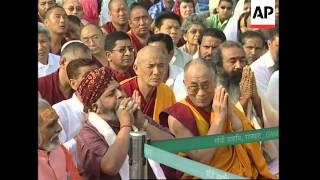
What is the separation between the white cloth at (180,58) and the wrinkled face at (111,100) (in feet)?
1.08

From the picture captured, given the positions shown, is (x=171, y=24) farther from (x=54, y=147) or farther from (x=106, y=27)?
(x=54, y=147)

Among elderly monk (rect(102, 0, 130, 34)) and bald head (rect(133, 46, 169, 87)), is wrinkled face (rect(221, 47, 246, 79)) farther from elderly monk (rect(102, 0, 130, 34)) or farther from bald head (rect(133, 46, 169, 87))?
elderly monk (rect(102, 0, 130, 34))

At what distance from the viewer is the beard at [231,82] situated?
384 cm

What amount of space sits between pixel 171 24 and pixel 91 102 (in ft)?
1.95

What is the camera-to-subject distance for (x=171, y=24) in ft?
12.2

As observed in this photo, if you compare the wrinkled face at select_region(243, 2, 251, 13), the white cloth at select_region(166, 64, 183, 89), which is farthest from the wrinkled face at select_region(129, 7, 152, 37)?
the wrinkled face at select_region(243, 2, 251, 13)

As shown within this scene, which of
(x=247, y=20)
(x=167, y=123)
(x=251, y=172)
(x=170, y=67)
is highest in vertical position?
(x=247, y=20)

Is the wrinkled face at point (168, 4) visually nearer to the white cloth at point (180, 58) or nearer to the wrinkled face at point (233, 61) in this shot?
the white cloth at point (180, 58)

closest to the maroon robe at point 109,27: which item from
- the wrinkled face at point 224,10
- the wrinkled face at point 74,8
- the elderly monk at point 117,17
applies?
the elderly monk at point 117,17

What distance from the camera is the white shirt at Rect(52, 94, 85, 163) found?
3.49 metres

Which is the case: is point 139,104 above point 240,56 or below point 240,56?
below

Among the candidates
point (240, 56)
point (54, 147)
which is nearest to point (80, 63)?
point (54, 147)

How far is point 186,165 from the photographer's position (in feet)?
9.21

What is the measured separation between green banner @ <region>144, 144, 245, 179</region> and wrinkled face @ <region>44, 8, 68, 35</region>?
812 millimetres
